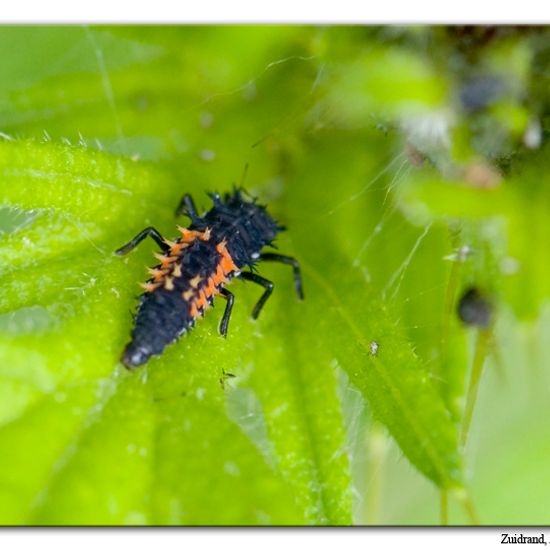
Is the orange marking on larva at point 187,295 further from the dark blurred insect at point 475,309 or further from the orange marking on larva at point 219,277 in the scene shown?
the dark blurred insect at point 475,309

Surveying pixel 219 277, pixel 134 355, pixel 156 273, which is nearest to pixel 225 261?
pixel 219 277

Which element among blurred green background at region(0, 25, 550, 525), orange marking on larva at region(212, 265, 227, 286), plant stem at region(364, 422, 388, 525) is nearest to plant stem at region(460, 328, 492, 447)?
blurred green background at region(0, 25, 550, 525)

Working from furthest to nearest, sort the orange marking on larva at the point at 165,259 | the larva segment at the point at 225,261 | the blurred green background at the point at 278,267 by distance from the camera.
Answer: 1. the larva segment at the point at 225,261
2. the orange marking on larva at the point at 165,259
3. the blurred green background at the point at 278,267

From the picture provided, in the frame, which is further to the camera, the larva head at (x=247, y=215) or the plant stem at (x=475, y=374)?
the larva head at (x=247, y=215)

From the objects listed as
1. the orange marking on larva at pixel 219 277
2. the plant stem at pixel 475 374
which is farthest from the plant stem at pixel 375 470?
the orange marking on larva at pixel 219 277

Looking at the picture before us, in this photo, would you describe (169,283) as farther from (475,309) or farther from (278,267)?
(475,309)

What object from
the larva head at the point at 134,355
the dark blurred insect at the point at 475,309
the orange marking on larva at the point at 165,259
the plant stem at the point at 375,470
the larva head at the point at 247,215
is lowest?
the plant stem at the point at 375,470
